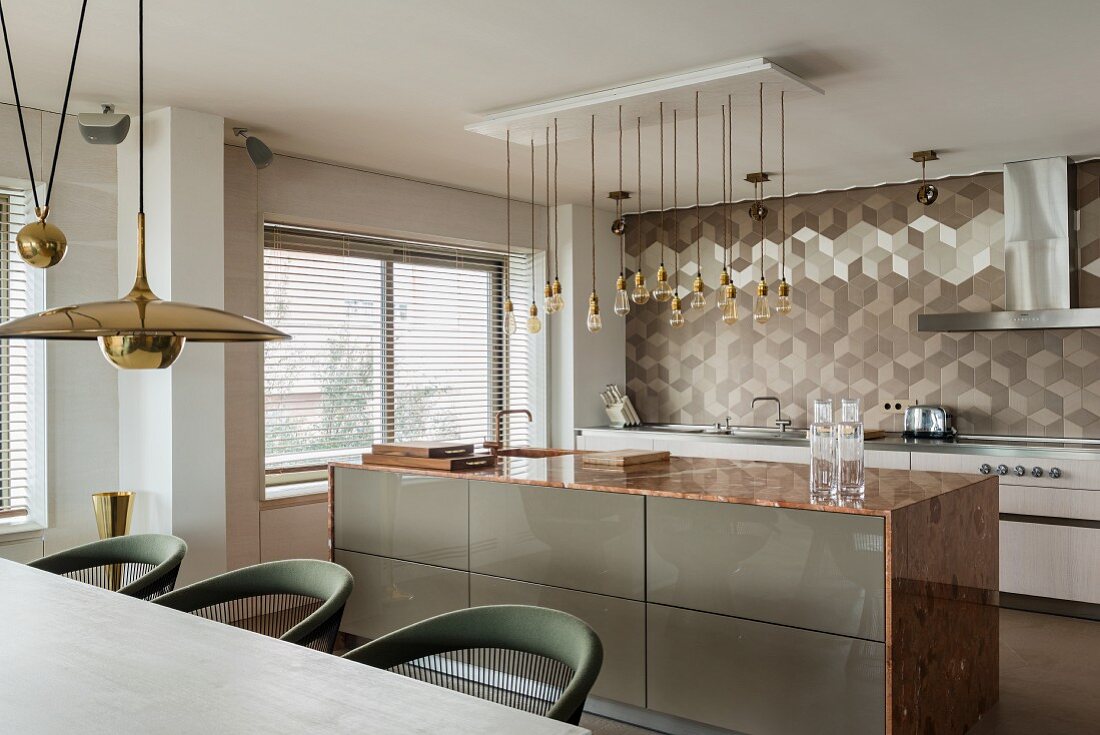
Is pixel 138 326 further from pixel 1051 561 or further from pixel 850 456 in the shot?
pixel 1051 561

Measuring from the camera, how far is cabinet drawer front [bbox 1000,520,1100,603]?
483cm

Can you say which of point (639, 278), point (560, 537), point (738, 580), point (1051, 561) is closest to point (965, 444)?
point (1051, 561)

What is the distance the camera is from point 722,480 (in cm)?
351

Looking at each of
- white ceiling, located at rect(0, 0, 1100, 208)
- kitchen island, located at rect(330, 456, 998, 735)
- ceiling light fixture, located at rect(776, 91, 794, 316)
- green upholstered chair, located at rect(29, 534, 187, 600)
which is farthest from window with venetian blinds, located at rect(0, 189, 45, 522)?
ceiling light fixture, located at rect(776, 91, 794, 316)

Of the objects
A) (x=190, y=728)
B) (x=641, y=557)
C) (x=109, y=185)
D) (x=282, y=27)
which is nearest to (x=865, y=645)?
(x=641, y=557)

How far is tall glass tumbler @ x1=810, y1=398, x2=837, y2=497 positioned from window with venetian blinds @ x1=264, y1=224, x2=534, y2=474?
3.16 m

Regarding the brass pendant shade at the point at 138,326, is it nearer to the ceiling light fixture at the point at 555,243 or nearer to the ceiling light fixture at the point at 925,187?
the ceiling light fixture at the point at 555,243

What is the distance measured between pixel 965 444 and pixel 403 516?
3217 millimetres

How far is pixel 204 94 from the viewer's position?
404cm

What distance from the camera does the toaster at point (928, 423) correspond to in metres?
5.71

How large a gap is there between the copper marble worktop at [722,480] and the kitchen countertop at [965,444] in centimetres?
165

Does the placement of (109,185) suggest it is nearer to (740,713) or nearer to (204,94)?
(204,94)

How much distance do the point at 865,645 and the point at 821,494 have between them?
0.49 meters

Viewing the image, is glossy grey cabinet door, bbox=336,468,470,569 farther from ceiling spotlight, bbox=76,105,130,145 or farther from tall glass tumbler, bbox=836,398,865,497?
ceiling spotlight, bbox=76,105,130,145
